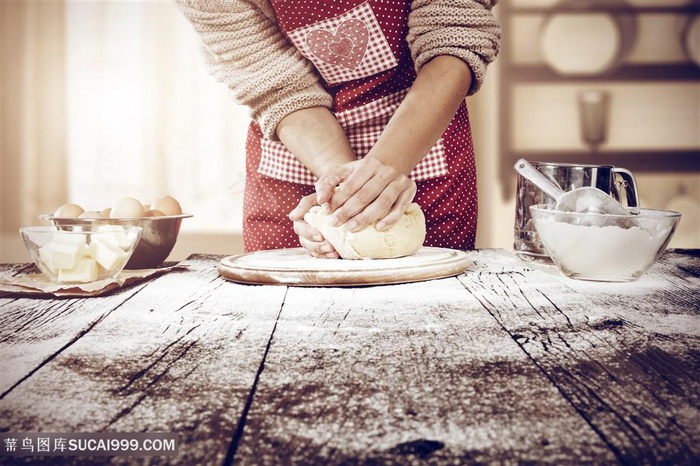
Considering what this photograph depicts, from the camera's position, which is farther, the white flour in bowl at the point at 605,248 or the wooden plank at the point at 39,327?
the white flour in bowl at the point at 605,248

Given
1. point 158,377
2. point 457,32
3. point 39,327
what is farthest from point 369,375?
point 457,32

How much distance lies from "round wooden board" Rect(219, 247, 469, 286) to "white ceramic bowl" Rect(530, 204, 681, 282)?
175 millimetres

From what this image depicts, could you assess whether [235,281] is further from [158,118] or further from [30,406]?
[158,118]

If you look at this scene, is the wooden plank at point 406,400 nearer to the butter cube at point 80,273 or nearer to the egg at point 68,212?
the butter cube at point 80,273

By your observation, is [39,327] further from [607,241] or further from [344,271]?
[607,241]

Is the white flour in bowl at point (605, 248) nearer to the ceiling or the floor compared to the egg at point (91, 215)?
nearer to the floor

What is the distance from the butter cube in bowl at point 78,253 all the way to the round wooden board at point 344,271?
17 cm

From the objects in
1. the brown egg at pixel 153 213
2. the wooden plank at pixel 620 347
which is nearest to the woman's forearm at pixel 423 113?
→ the wooden plank at pixel 620 347

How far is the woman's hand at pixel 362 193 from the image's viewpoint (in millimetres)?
1151

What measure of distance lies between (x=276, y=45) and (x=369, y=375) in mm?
1069

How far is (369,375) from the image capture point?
0.52 m

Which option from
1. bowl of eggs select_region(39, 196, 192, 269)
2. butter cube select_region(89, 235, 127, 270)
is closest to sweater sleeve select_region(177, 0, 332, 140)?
bowl of eggs select_region(39, 196, 192, 269)

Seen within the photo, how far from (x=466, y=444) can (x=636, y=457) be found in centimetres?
10

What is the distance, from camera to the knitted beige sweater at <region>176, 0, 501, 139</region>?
1352 mm
